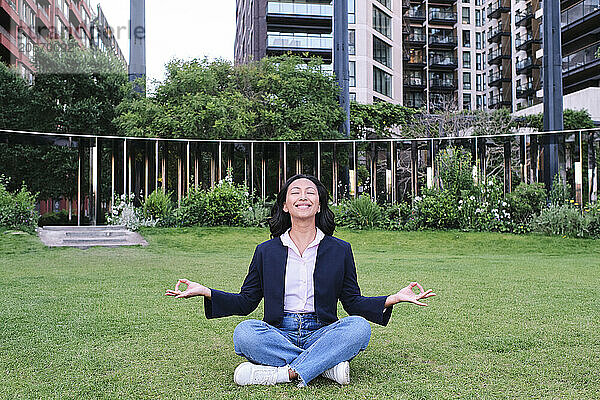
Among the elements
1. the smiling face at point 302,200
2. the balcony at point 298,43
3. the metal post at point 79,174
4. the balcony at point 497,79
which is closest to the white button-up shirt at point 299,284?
the smiling face at point 302,200

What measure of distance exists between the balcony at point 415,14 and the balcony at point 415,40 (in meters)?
1.38

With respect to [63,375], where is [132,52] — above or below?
above

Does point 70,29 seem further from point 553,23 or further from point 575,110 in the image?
point 575,110

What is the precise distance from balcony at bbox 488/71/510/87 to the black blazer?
59810mm

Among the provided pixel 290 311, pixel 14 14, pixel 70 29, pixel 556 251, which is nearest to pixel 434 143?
pixel 556 251

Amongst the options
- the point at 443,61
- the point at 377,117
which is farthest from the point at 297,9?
the point at 443,61

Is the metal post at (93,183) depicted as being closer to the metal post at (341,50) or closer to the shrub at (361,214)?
the shrub at (361,214)

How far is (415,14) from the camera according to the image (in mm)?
62812

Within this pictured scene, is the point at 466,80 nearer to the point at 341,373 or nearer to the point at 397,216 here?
the point at 397,216

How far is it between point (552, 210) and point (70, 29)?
24.7 metres

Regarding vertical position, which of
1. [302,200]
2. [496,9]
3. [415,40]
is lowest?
[302,200]

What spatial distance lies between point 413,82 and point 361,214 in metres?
48.4

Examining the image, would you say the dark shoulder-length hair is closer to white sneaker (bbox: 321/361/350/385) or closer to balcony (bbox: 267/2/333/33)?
white sneaker (bbox: 321/361/350/385)

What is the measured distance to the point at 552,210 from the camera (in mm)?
14094
